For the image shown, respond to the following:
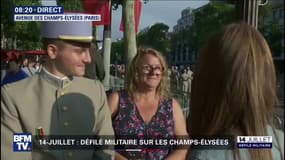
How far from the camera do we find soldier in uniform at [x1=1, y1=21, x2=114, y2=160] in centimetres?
155

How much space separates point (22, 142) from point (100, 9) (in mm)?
611

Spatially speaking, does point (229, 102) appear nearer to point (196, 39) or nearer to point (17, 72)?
point (17, 72)

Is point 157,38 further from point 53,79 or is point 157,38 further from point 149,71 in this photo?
point 53,79

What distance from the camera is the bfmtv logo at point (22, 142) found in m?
1.55

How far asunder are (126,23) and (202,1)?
0.32 meters

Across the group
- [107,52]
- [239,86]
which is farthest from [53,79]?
[239,86]

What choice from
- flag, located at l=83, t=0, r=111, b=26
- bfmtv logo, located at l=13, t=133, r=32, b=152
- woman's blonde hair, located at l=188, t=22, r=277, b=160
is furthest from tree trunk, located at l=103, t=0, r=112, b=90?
woman's blonde hair, located at l=188, t=22, r=277, b=160

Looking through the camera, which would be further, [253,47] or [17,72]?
[17,72]

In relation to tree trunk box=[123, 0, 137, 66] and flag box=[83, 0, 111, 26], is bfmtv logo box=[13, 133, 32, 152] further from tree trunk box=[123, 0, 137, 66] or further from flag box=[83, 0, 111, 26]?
tree trunk box=[123, 0, 137, 66]

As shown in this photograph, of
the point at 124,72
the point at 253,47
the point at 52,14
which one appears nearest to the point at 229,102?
the point at 253,47

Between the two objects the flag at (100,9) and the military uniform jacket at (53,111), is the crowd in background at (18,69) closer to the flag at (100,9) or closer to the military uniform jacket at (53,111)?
the military uniform jacket at (53,111)

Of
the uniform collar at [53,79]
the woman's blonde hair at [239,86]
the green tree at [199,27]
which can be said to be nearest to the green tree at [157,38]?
the green tree at [199,27]

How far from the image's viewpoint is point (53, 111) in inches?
63.1

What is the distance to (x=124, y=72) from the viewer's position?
6.86 feet
